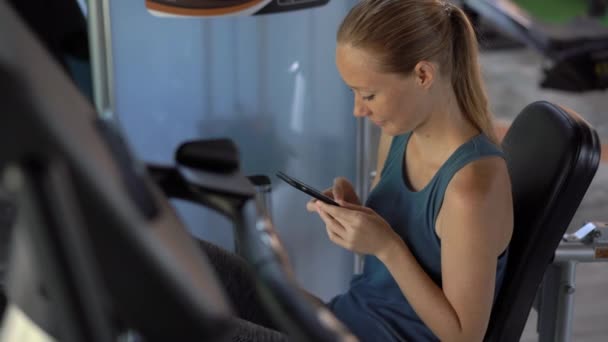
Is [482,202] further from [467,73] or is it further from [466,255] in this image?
[467,73]

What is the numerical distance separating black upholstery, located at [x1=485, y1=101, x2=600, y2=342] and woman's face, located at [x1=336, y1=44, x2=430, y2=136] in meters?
0.22

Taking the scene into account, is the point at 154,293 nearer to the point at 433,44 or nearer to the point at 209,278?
the point at 209,278

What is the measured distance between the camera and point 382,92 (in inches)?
61.0

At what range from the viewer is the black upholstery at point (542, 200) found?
5.09 ft

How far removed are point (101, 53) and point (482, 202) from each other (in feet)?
3.28

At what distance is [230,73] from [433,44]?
Answer: 0.78 metres

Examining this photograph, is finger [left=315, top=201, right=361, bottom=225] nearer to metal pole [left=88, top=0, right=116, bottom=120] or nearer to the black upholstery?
the black upholstery

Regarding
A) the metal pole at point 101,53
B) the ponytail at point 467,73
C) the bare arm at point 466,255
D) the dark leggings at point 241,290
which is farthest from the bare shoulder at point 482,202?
the metal pole at point 101,53

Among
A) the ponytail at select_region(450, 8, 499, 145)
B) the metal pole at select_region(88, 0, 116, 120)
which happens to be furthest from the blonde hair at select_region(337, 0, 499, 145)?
the metal pole at select_region(88, 0, 116, 120)

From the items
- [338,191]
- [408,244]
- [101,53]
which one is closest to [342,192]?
[338,191]

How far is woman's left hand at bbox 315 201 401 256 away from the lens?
1.56 m

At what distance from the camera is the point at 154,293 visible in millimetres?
643

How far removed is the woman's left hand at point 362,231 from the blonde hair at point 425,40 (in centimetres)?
24

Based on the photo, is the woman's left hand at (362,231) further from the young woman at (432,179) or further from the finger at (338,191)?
the finger at (338,191)
